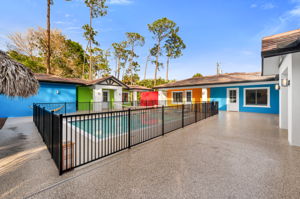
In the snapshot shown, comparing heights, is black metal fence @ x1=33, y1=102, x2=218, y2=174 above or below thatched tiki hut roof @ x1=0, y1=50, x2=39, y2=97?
below

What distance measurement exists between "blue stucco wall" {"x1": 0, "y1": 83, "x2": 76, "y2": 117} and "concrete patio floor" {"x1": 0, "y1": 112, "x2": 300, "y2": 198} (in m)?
8.02

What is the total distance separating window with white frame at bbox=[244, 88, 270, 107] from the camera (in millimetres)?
11744

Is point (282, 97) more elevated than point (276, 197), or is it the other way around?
point (282, 97)

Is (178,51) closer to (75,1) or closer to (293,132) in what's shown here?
(75,1)

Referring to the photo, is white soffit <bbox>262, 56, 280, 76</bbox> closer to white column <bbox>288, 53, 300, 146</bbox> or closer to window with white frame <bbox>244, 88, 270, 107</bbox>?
white column <bbox>288, 53, 300, 146</bbox>

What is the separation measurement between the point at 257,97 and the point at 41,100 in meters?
18.9

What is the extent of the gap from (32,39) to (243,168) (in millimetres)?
25362

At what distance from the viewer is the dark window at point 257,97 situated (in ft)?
38.8

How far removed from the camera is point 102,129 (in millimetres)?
3482

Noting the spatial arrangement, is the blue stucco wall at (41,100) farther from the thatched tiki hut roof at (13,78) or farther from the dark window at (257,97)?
the dark window at (257,97)

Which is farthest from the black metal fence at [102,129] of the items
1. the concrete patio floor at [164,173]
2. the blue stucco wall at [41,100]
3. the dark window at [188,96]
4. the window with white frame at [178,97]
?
the window with white frame at [178,97]

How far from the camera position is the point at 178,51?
23766 millimetres

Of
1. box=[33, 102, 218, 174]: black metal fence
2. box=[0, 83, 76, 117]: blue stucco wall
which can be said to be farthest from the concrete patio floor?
box=[0, 83, 76, 117]: blue stucco wall

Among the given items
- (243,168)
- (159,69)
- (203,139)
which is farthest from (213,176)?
(159,69)
